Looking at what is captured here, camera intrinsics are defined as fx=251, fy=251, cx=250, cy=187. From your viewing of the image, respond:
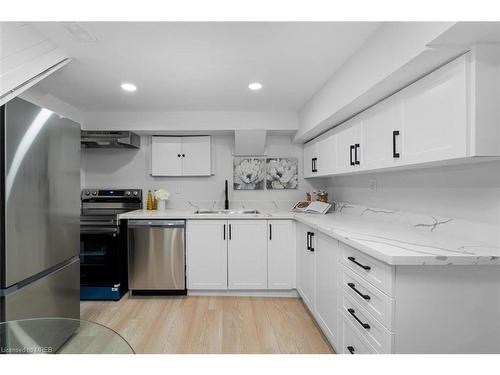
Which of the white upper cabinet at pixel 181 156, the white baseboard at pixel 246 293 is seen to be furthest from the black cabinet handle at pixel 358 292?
the white upper cabinet at pixel 181 156

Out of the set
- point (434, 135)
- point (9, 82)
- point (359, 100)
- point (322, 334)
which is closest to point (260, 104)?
point (359, 100)

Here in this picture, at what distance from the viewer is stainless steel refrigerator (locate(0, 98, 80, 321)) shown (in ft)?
4.42

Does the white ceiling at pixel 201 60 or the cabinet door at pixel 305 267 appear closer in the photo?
the white ceiling at pixel 201 60

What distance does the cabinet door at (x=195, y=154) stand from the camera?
11.3 ft

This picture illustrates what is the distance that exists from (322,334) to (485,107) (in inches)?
75.8

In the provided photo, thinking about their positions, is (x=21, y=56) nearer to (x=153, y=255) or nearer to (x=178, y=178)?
(x=153, y=255)

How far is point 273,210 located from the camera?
351 cm

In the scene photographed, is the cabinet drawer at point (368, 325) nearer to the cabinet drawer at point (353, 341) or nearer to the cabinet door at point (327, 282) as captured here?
the cabinet drawer at point (353, 341)

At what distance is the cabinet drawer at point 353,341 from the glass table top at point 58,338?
1210 millimetres

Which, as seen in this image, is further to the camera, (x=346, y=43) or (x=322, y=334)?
(x=322, y=334)

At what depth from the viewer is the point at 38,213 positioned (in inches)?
61.0

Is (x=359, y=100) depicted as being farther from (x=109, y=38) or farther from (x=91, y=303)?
(x=91, y=303)

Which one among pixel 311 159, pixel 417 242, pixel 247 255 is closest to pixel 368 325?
pixel 417 242
